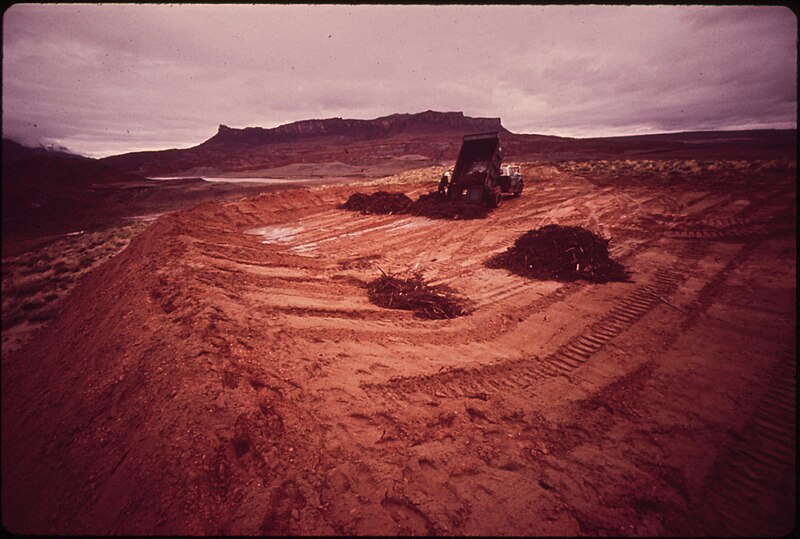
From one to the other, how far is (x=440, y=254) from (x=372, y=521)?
676 centimetres

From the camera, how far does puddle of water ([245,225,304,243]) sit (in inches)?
434

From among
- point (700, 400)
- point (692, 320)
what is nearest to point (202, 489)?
point (700, 400)

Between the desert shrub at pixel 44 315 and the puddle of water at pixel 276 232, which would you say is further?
the puddle of water at pixel 276 232

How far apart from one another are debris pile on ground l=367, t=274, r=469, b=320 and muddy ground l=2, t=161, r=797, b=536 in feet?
0.94

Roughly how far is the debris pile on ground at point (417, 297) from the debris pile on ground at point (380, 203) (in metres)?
7.76

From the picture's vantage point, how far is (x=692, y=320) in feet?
16.7

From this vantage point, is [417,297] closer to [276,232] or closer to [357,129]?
[276,232]

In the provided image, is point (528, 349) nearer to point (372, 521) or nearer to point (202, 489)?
point (372, 521)

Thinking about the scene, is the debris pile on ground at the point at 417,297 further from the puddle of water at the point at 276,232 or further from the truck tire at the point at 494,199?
the truck tire at the point at 494,199

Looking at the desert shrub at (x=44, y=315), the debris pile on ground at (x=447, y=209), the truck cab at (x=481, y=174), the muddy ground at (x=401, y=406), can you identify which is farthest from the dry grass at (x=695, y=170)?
the desert shrub at (x=44, y=315)

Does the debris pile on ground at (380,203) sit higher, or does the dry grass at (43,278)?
the debris pile on ground at (380,203)

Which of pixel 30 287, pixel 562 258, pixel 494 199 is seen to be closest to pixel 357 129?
pixel 494 199

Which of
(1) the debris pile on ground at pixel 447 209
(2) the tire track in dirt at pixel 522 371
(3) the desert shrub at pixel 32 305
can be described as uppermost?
(1) the debris pile on ground at pixel 447 209

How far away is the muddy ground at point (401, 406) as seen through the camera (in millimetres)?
2346
